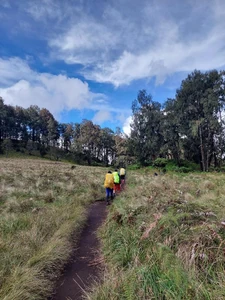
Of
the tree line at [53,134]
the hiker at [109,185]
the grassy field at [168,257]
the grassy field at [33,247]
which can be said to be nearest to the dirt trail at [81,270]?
the grassy field at [33,247]

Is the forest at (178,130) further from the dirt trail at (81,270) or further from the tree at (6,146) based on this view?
the dirt trail at (81,270)

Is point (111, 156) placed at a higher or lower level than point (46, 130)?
lower

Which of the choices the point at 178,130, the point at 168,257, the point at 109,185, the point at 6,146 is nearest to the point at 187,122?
the point at 178,130

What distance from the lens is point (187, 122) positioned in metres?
31.6

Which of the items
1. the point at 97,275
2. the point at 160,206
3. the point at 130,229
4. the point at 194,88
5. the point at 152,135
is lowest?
the point at 97,275

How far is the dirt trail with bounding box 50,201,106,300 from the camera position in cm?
340

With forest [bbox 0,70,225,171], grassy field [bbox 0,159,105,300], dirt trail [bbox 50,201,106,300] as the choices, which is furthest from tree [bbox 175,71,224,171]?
dirt trail [bbox 50,201,106,300]

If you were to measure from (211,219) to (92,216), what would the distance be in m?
4.64

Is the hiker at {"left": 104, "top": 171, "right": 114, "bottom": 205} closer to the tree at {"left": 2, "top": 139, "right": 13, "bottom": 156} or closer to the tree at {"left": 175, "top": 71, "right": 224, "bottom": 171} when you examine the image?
the tree at {"left": 175, "top": 71, "right": 224, "bottom": 171}

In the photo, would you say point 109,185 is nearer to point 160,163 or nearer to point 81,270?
point 81,270

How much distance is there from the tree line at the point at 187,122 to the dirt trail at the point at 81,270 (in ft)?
89.9

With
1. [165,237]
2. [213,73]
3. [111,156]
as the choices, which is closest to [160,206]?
[165,237]

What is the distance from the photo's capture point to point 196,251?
3439 millimetres

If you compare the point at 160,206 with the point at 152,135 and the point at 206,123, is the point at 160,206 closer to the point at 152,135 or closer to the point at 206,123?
the point at 206,123
